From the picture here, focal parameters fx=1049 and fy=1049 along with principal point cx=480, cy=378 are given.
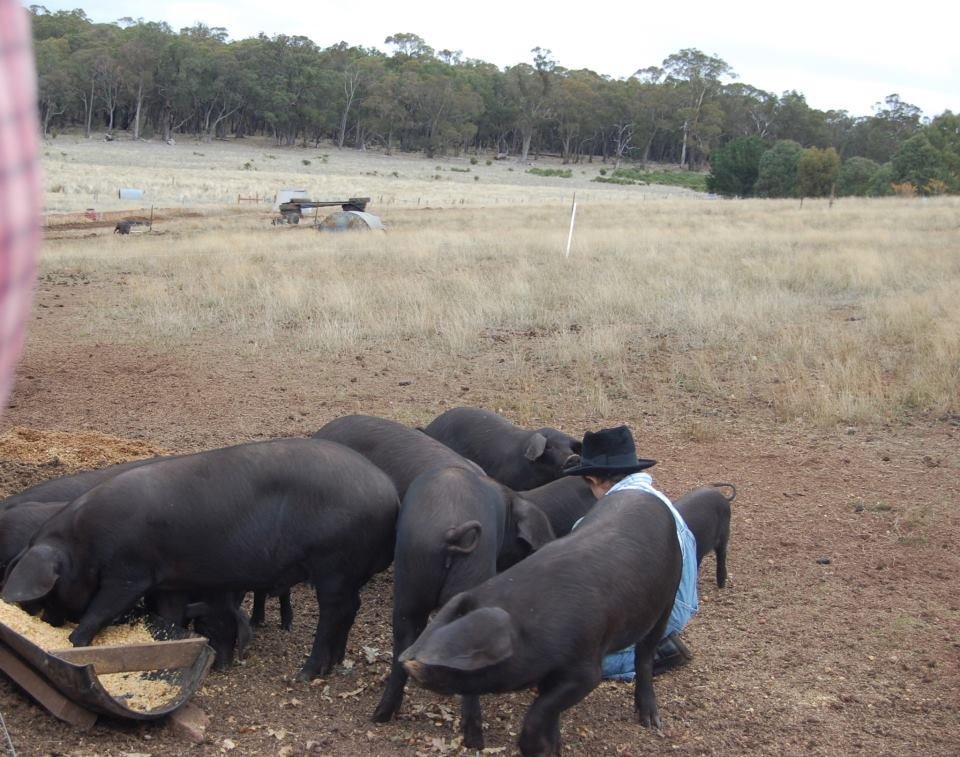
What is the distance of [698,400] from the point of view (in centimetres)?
1015

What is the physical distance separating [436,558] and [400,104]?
98.4 meters

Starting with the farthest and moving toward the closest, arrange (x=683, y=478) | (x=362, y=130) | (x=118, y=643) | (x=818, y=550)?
(x=362, y=130), (x=683, y=478), (x=818, y=550), (x=118, y=643)

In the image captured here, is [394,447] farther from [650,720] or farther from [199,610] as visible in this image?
[650,720]

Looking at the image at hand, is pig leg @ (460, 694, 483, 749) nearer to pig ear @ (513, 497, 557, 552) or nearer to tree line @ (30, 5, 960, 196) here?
pig ear @ (513, 497, 557, 552)

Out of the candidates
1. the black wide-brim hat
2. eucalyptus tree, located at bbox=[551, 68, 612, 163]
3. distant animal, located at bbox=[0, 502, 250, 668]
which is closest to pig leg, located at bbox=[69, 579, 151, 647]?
distant animal, located at bbox=[0, 502, 250, 668]

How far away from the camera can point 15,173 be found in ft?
3.52

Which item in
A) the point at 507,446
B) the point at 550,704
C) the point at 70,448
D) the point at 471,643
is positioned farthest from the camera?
the point at 70,448

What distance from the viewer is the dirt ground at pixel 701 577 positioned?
178 inches

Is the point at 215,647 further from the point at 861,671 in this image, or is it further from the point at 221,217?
the point at 221,217

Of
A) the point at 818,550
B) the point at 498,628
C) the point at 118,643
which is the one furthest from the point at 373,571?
the point at 818,550

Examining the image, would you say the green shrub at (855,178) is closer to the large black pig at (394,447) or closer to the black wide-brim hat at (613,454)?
the large black pig at (394,447)

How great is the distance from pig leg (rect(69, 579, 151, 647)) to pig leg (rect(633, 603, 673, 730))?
235 centimetres

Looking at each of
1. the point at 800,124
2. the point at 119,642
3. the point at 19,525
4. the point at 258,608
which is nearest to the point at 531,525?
the point at 258,608

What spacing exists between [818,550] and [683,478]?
1.44 m
